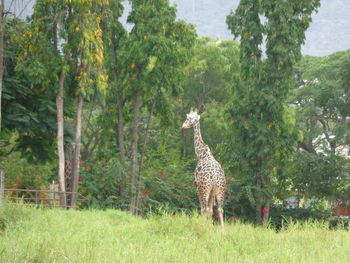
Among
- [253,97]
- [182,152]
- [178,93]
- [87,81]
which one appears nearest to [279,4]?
[253,97]

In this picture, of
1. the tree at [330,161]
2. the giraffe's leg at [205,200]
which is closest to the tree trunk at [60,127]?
the giraffe's leg at [205,200]

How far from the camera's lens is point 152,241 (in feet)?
32.2

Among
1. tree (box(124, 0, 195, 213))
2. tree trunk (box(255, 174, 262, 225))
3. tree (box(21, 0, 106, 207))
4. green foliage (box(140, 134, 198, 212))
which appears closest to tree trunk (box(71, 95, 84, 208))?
tree (box(21, 0, 106, 207))

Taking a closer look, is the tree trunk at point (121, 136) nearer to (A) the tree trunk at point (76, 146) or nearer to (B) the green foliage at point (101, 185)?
(B) the green foliage at point (101, 185)

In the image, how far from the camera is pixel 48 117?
53.2 feet

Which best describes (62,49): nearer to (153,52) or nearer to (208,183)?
(153,52)

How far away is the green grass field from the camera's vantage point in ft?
25.6

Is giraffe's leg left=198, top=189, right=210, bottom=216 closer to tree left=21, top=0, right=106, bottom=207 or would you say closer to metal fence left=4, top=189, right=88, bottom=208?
metal fence left=4, top=189, right=88, bottom=208

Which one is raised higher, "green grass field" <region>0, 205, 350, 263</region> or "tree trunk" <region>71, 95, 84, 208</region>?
"tree trunk" <region>71, 95, 84, 208</region>

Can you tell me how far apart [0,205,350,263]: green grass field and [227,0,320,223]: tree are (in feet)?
26.1

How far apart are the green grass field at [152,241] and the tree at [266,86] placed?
26.1ft

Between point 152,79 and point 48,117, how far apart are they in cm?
486

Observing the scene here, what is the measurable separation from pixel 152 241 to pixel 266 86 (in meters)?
12.1

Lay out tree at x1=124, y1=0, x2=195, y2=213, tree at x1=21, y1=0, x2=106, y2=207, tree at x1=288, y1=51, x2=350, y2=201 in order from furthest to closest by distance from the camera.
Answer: tree at x1=288, y1=51, x2=350, y2=201
tree at x1=124, y1=0, x2=195, y2=213
tree at x1=21, y1=0, x2=106, y2=207
